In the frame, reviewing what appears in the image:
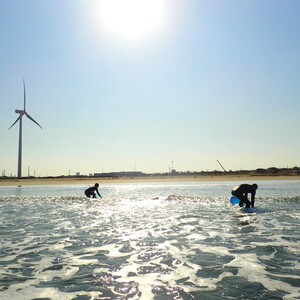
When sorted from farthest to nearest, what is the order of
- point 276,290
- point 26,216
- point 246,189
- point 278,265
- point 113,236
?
point 246,189
point 26,216
point 113,236
point 278,265
point 276,290

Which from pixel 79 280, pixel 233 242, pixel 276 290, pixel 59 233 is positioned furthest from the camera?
pixel 59 233

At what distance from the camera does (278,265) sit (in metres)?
8.02

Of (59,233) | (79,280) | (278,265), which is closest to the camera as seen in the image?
(79,280)

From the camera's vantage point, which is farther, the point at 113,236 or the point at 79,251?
the point at 113,236

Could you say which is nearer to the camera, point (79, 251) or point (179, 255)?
point (179, 255)

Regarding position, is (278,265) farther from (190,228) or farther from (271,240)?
(190,228)

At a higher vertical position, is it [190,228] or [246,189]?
[246,189]

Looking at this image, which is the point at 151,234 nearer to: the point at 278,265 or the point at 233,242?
the point at 233,242

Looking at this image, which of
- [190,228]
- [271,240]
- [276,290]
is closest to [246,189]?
[190,228]

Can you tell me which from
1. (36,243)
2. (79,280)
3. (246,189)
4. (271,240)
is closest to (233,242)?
(271,240)

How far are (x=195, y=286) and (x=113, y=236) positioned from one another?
18.8 feet

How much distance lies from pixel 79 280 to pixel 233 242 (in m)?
5.43

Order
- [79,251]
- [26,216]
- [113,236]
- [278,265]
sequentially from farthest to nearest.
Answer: [26,216] < [113,236] < [79,251] < [278,265]

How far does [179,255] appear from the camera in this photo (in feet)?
29.8
